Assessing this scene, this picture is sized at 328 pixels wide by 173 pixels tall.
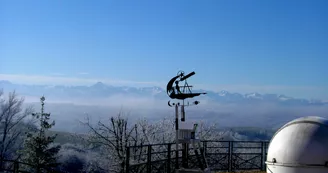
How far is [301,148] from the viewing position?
10.9m

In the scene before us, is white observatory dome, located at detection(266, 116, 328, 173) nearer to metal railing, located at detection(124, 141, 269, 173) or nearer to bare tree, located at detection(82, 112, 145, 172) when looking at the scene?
metal railing, located at detection(124, 141, 269, 173)

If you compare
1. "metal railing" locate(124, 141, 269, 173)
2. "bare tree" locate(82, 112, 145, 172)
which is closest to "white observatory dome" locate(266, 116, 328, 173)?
"metal railing" locate(124, 141, 269, 173)

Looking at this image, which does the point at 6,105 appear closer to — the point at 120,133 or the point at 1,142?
the point at 1,142

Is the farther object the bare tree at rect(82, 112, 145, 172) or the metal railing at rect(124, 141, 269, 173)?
the bare tree at rect(82, 112, 145, 172)

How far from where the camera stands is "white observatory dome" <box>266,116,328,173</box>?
1068 centimetres

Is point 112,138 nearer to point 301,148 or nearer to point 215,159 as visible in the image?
point 215,159

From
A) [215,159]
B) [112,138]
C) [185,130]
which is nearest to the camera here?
[185,130]

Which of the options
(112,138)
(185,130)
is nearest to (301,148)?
(185,130)

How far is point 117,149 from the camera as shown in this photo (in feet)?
124

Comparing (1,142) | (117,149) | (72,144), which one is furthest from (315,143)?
(72,144)

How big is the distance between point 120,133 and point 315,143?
99.9ft

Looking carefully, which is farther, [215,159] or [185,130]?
[215,159]

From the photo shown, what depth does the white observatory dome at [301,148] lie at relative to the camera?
10.7 meters

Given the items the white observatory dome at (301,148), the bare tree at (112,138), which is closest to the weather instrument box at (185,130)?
the white observatory dome at (301,148)
